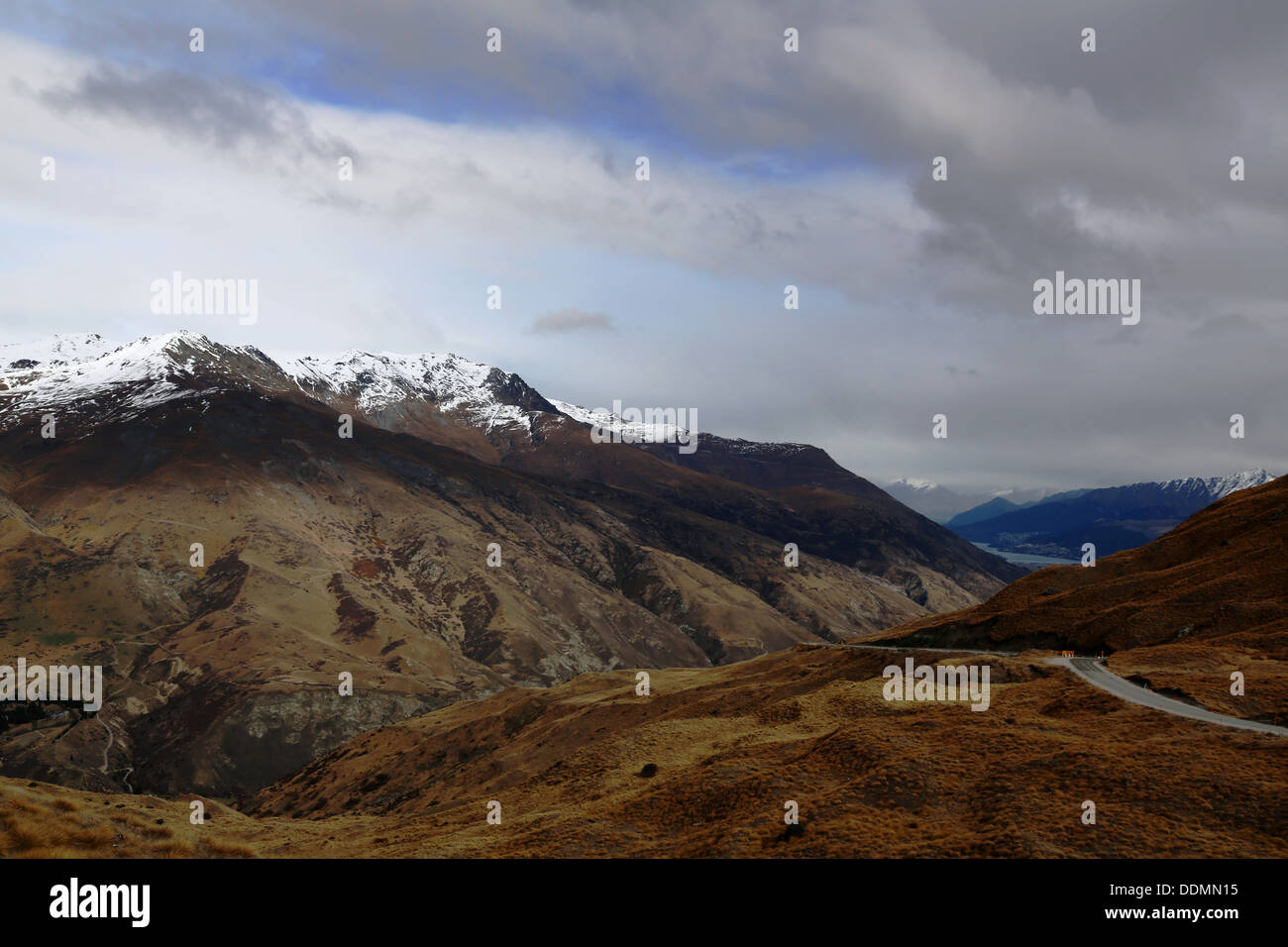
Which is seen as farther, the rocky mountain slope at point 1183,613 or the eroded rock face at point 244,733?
the eroded rock face at point 244,733

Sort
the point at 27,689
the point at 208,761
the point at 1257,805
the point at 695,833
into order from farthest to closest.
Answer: the point at 27,689 < the point at 208,761 < the point at 695,833 < the point at 1257,805

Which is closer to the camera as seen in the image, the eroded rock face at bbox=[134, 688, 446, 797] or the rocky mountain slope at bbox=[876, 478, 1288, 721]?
the rocky mountain slope at bbox=[876, 478, 1288, 721]

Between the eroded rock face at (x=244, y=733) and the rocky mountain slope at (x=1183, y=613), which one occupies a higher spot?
the rocky mountain slope at (x=1183, y=613)

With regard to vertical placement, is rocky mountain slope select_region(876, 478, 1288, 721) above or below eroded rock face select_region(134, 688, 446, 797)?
above

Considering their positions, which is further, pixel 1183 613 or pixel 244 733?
pixel 244 733

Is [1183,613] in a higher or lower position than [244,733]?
higher

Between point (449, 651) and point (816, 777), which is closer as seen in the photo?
point (816, 777)

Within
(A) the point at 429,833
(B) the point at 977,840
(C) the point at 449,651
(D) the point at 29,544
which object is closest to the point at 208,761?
(C) the point at 449,651

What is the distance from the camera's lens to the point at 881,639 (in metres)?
72.9

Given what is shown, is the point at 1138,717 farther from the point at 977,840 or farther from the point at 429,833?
the point at 429,833

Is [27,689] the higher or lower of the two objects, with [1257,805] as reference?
lower
